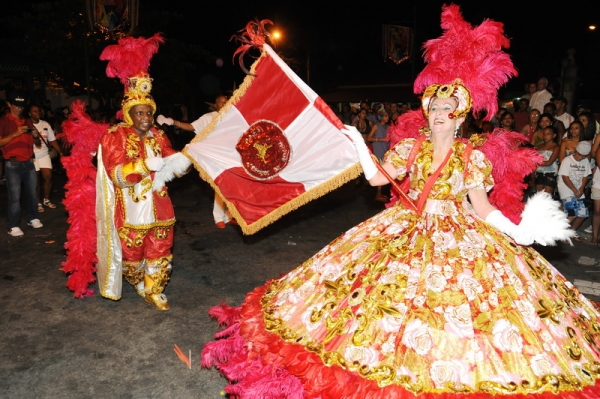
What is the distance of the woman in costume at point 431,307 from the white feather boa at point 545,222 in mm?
12

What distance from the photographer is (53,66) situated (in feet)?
61.1

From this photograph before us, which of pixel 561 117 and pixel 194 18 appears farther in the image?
pixel 194 18

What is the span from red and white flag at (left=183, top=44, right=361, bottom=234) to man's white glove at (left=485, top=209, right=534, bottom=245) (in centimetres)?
100

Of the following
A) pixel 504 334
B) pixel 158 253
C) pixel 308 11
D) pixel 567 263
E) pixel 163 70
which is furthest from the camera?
pixel 308 11

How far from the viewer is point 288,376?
274 cm

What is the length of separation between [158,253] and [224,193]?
4.07 feet

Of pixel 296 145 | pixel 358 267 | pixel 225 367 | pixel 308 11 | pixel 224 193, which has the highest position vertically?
pixel 308 11

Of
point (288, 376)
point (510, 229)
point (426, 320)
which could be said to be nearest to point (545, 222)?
point (510, 229)

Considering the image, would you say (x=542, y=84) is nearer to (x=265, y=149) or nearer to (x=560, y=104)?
(x=560, y=104)

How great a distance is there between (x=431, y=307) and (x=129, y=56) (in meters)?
3.57

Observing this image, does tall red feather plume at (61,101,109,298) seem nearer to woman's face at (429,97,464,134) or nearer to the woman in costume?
the woman in costume

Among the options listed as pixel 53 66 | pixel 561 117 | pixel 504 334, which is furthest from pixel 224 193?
pixel 53 66

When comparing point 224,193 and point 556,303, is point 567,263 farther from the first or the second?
point 224,193

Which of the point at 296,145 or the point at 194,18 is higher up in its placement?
the point at 194,18
